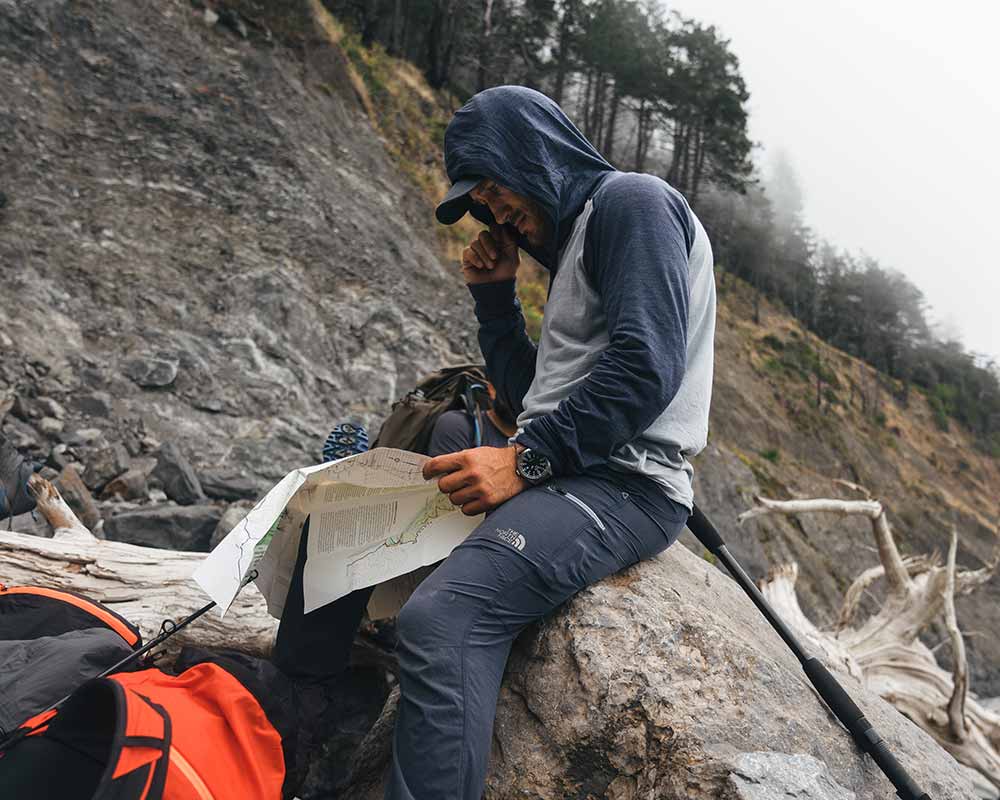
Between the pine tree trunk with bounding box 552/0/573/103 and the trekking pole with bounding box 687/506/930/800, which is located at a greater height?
the pine tree trunk with bounding box 552/0/573/103

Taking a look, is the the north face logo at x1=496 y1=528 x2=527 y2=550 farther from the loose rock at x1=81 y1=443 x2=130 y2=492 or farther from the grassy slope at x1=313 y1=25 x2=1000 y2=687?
the grassy slope at x1=313 y1=25 x2=1000 y2=687

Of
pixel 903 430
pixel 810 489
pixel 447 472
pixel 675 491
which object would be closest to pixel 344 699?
pixel 447 472

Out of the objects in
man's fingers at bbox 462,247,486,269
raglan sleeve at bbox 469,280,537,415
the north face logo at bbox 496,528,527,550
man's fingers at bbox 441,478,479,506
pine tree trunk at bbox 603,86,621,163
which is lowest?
the north face logo at bbox 496,528,527,550

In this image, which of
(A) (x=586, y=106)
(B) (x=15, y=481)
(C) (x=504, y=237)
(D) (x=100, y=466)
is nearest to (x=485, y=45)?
(A) (x=586, y=106)

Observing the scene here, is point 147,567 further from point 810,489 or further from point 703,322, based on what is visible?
point 810,489

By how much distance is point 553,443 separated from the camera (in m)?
1.79

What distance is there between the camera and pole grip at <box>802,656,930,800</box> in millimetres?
1674

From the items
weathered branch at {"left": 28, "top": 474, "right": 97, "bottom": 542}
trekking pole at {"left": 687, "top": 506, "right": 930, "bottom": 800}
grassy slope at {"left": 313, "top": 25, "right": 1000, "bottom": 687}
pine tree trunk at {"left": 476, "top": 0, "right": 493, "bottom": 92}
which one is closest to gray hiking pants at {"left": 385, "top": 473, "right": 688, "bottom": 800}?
trekking pole at {"left": 687, "top": 506, "right": 930, "bottom": 800}

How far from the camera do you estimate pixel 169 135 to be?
866 centimetres

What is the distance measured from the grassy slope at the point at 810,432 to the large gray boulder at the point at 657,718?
30.0ft

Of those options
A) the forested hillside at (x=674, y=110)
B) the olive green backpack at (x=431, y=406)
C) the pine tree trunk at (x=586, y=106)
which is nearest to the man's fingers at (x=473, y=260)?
the olive green backpack at (x=431, y=406)

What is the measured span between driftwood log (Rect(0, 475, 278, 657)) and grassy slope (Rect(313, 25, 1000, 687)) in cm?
848

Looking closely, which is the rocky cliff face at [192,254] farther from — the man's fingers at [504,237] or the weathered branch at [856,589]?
the weathered branch at [856,589]

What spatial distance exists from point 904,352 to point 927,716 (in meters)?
38.4
